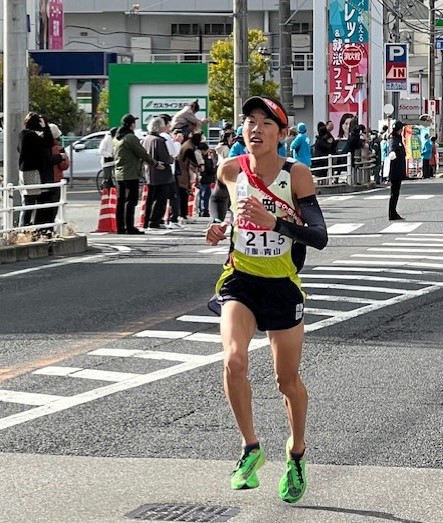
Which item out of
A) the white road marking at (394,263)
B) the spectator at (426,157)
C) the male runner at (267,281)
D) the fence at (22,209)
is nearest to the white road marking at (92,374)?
the male runner at (267,281)

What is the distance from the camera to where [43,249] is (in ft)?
68.3

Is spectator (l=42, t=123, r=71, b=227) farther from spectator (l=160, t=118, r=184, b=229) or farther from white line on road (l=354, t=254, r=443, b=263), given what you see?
white line on road (l=354, t=254, r=443, b=263)

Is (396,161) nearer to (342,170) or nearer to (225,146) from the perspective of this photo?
(225,146)

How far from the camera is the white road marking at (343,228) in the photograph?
25.0 meters

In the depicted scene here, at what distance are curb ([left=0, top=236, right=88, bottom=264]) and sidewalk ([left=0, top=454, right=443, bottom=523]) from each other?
39.3 feet

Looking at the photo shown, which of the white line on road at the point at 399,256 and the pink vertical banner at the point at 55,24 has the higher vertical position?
the pink vertical banner at the point at 55,24

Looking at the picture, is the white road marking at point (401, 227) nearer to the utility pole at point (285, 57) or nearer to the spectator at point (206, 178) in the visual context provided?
the spectator at point (206, 178)

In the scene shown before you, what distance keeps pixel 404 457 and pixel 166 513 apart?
5.79ft

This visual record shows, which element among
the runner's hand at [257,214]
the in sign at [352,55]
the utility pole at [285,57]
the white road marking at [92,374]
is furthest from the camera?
the in sign at [352,55]

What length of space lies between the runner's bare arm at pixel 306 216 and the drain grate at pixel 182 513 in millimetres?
1316

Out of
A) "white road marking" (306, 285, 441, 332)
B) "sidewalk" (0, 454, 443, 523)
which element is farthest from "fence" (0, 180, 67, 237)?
"sidewalk" (0, 454, 443, 523)

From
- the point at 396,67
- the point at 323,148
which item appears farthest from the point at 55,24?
the point at 323,148

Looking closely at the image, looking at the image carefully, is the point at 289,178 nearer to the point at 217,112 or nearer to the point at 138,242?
the point at 138,242

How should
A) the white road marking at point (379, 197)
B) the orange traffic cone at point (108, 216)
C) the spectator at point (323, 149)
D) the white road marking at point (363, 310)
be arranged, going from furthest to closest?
the spectator at point (323, 149) → the white road marking at point (379, 197) → the orange traffic cone at point (108, 216) → the white road marking at point (363, 310)
